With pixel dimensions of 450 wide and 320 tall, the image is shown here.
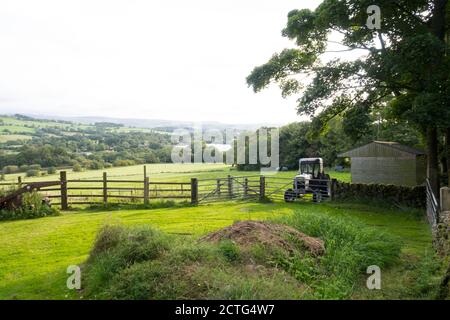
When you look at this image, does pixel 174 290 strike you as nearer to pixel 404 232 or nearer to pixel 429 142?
pixel 404 232

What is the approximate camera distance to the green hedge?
46.9 ft

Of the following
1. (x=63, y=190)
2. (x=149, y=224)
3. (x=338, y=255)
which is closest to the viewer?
(x=338, y=255)

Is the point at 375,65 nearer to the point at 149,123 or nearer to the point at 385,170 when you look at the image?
the point at 385,170

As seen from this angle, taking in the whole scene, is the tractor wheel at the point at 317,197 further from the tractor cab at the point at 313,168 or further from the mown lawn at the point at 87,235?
the tractor cab at the point at 313,168

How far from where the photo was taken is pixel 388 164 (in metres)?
19.4

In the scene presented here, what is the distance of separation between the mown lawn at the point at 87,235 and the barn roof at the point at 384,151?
510cm

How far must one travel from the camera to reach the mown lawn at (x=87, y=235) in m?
5.88

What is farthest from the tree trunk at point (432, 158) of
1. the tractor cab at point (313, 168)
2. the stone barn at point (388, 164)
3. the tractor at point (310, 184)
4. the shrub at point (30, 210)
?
the shrub at point (30, 210)

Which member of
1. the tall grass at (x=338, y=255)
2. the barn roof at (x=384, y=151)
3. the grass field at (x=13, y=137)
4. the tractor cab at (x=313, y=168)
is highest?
the grass field at (x=13, y=137)

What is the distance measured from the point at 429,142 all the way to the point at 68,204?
15399mm

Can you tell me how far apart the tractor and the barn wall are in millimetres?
2667

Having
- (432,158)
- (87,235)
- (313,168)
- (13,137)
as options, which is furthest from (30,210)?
(13,137)

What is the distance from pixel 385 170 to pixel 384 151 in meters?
1.03
